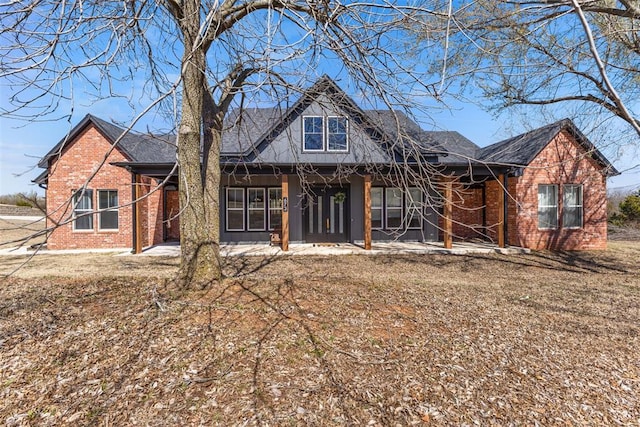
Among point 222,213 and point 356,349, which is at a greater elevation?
point 222,213

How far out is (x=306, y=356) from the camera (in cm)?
312

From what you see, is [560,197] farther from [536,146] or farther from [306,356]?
[306,356]

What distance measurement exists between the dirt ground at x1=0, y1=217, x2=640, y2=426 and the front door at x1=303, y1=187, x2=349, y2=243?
7.37 metres

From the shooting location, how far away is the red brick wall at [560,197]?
11750 mm

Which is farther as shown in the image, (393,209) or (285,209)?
(393,209)

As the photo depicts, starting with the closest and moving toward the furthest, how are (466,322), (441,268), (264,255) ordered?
1. (466,322)
2. (441,268)
3. (264,255)

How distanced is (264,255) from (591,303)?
8.02 meters

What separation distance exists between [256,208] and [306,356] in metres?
10.5

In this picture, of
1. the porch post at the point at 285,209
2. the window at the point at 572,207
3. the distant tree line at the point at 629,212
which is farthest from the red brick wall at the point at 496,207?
the distant tree line at the point at 629,212

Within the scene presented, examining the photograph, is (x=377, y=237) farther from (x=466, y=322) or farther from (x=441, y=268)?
(x=466, y=322)

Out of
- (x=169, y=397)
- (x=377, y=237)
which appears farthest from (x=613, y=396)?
(x=377, y=237)

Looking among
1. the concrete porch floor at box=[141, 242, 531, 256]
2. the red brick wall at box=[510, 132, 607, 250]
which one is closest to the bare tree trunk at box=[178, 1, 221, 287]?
the concrete porch floor at box=[141, 242, 531, 256]

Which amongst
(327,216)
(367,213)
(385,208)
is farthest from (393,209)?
(327,216)

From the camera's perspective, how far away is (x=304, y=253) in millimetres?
10500
